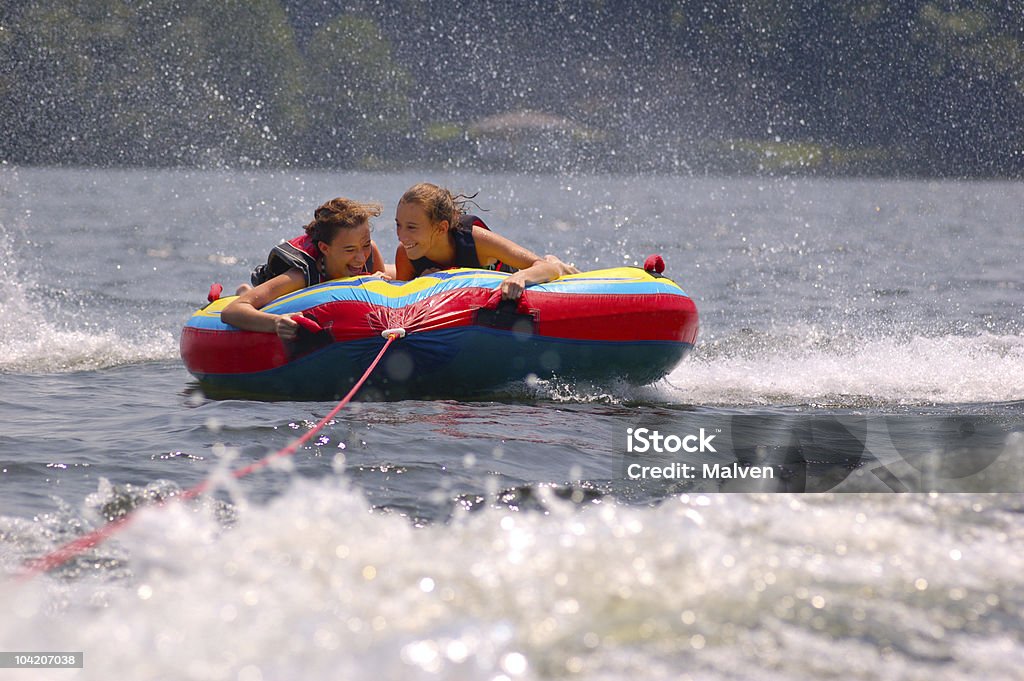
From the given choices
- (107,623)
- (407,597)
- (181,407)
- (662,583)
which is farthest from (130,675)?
(181,407)

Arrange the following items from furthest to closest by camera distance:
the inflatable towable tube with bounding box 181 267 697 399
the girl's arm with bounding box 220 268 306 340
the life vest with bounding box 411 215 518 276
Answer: the life vest with bounding box 411 215 518 276 → the girl's arm with bounding box 220 268 306 340 → the inflatable towable tube with bounding box 181 267 697 399

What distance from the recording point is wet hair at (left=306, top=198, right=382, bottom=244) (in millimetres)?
6621

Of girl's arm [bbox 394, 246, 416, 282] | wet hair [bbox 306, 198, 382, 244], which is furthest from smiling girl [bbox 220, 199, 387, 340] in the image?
girl's arm [bbox 394, 246, 416, 282]

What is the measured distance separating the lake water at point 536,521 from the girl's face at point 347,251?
885 mm

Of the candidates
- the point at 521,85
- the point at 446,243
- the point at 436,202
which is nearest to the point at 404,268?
the point at 446,243

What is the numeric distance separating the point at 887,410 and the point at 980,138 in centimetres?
9489

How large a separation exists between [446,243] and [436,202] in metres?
0.27

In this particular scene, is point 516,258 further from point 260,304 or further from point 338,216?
point 260,304

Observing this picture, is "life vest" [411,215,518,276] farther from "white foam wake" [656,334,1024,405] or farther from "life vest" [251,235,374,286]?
"white foam wake" [656,334,1024,405]

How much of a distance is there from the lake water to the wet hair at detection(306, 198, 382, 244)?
101 cm

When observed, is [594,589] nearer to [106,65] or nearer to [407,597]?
[407,597]

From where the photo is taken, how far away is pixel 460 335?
20.8 feet

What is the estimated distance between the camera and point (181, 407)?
6.50 metres

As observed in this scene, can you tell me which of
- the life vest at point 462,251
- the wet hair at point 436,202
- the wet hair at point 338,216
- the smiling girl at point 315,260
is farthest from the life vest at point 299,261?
the wet hair at point 436,202
